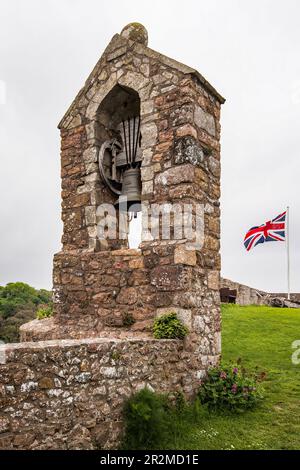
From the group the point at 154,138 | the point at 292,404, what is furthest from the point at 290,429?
the point at 154,138

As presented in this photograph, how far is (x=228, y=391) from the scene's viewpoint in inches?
201

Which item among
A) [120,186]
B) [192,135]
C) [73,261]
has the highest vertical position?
[192,135]

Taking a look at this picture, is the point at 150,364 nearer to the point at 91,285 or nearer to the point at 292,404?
the point at 91,285

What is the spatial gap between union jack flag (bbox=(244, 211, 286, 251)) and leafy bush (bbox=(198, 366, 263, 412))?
30.2ft

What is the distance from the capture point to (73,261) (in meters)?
6.23

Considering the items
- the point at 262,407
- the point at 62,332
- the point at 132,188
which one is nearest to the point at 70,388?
the point at 62,332

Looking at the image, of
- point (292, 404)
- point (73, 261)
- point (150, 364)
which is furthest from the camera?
point (73, 261)

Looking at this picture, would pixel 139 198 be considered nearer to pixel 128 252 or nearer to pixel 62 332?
pixel 128 252

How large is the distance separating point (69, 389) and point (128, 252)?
98.0 inches

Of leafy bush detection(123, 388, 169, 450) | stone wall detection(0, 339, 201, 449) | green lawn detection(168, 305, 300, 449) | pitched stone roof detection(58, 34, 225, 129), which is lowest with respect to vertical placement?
green lawn detection(168, 305, 300, 449)

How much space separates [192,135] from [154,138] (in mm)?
606

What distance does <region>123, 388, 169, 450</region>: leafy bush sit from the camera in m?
3.87

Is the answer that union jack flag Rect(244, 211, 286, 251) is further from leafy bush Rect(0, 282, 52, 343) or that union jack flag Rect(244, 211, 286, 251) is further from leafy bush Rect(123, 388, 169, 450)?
leafy bush Rect(0, 282, 52, 343)

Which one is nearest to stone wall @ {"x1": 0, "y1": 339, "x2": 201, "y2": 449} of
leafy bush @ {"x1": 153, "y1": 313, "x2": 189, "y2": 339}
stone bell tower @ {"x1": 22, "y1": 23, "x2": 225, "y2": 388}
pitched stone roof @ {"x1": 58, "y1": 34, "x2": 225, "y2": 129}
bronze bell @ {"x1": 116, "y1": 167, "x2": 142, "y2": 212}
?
leafy bush @ {"x1": 153, "y1": 313, "x2": 189, "y2": 339}
